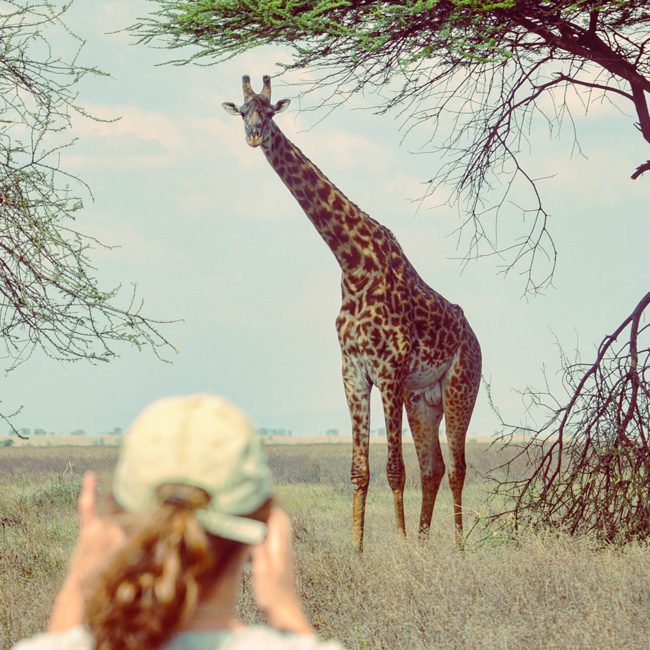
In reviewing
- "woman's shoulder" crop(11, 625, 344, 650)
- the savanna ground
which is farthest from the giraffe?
"woman's shoulder" crop(11, 625, 344, 650)

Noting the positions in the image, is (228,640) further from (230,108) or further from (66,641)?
(230,108)

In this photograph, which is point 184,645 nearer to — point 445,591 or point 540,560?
point 445,591

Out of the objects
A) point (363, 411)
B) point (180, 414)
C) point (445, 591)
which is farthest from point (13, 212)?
point (180, 414)

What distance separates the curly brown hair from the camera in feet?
5.10

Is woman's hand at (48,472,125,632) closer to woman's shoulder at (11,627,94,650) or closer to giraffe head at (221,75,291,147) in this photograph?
woman's shoulder at (11,627,94,650)

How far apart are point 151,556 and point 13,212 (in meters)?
7.12

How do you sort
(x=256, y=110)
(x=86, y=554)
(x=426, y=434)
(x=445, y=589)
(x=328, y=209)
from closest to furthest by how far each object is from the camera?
1. (x=86, y=554)
2. (x=445, y=589)
3. (x=256, y=110)
4. (x=328, y=209)
5. (x=426, y=434)

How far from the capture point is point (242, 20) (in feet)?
30.8

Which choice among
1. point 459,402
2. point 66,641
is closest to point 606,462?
point 459,402

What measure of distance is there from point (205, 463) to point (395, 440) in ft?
24.3

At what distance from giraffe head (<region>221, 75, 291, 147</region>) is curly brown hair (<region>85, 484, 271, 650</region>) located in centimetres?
736

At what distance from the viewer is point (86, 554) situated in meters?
1.76

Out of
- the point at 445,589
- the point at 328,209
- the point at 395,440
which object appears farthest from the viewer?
the point at 328,209

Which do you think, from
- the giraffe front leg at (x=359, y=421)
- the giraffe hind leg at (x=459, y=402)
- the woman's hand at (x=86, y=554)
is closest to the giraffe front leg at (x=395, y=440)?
the giraffe front leg at (x=359, y=421)
